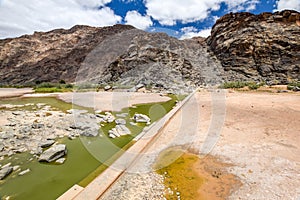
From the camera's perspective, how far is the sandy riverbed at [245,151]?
101 inches

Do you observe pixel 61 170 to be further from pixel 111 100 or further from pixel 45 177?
pixel 111 100

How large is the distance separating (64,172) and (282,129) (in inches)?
225

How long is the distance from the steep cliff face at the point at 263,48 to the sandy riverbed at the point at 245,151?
1924 centimetres

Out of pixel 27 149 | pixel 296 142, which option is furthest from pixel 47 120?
pixel 296 142

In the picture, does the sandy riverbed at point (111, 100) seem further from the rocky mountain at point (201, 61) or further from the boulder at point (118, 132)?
the rocky mountain at point (201, 61)

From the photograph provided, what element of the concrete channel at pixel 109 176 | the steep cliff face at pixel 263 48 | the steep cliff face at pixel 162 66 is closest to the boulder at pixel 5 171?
the concrete channel at pixel 109 176

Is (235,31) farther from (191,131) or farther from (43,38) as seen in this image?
(43,38)

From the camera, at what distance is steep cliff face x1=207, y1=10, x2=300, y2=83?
21703mm

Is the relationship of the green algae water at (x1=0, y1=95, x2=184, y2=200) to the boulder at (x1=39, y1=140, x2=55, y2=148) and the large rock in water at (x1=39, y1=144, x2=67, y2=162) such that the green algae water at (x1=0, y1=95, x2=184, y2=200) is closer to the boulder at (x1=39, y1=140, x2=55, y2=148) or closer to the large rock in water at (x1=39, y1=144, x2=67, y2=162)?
the large rock in water at (x1=39, y1=144, x2=67, y2=162)

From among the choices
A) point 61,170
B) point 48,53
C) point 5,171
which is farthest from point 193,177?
point 48,53

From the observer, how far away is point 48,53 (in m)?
45.6

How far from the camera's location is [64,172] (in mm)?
3428

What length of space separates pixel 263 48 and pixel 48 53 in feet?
164

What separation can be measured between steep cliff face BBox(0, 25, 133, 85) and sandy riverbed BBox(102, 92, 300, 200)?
4008 centimetres
